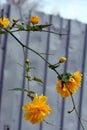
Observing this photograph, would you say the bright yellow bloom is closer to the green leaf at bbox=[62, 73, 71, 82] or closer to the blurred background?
the green leaf at bbox=[62, 73, 71, 82]

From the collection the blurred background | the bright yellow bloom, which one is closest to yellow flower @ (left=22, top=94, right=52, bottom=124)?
the bright yellow bloom

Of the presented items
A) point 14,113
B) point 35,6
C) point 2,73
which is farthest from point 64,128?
point 35,6

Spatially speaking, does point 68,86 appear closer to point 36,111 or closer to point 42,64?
point 36,111

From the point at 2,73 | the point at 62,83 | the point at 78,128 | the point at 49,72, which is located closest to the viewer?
the point at 62,83

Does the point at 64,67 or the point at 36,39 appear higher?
the point at 36,39

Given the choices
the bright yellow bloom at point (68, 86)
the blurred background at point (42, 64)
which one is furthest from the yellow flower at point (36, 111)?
the blurred background at point (42, 64)

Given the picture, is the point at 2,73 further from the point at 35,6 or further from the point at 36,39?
the point at 35,6

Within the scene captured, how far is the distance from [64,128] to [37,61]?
0.61 metres

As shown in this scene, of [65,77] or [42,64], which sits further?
[42,64]

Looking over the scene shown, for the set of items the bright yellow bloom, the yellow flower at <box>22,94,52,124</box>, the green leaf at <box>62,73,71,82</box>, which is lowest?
the yellow flower at <box>22,94,52,124</box>

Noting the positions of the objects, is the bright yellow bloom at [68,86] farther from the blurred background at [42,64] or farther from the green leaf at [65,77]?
the blurred background at [42,64]

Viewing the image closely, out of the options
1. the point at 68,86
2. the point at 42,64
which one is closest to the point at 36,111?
the point at 68,86

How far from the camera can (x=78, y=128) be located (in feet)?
11.1

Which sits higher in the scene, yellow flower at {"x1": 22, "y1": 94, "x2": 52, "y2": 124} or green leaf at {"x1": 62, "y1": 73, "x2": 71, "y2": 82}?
green leaf at {"x1": 62, "y1": 73, "x2": 71, "y2": 82}
